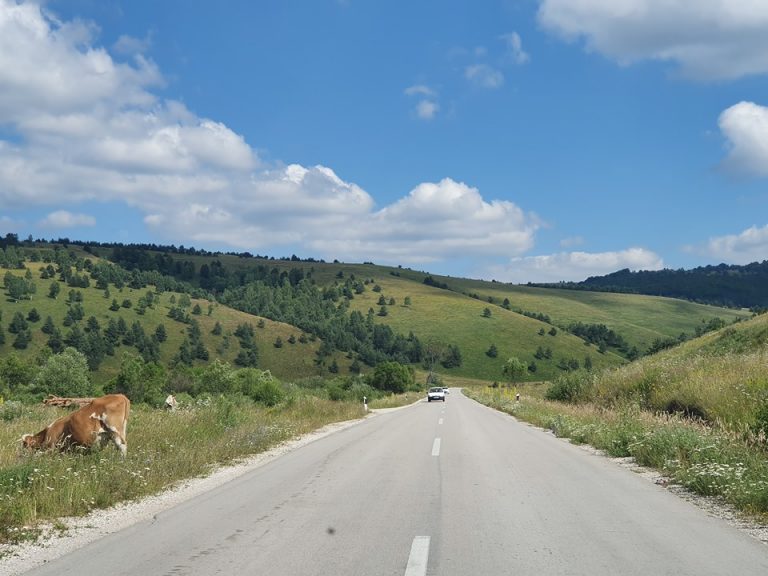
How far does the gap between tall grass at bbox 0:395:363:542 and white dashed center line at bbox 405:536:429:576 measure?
436 cm

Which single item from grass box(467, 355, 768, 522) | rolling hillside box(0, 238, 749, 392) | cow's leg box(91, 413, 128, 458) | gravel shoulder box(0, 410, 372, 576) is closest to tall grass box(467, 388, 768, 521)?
grass box(467, 355, 768, 522)

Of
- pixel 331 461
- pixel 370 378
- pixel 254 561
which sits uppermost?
pixel 254 561

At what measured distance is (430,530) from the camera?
7.32 metres

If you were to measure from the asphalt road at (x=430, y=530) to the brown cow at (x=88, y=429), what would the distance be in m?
2.44

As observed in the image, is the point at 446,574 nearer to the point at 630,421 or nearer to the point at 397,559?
the point at 397,559

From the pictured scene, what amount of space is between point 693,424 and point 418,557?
13205mm

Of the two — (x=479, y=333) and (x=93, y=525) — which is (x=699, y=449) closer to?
(x=93, y=525)

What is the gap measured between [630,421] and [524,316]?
15823cm

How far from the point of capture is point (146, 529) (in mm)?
7691

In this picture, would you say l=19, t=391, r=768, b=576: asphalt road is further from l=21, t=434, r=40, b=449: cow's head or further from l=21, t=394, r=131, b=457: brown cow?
l=21, t=434, r=40, b=449: cow's head

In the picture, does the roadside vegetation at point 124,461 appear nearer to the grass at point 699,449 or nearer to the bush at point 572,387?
the grass at point 699,449

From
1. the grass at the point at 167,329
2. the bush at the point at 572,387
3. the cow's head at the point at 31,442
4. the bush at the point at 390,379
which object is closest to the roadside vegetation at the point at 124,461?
the cow's head at the point at 31,442

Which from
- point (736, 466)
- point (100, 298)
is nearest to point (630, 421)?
point (736, 466)

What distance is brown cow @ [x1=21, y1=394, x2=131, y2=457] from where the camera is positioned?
436 inches
